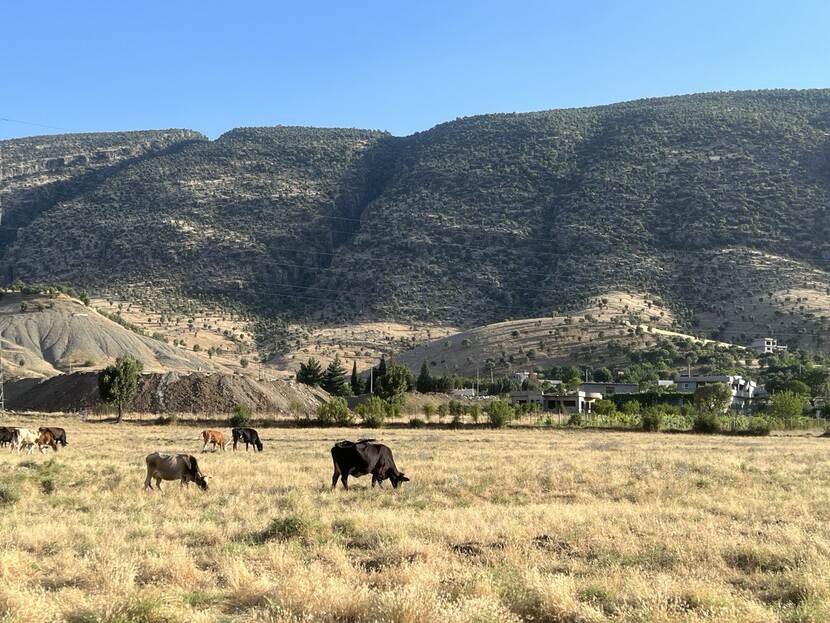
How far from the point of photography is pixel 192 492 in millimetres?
18766

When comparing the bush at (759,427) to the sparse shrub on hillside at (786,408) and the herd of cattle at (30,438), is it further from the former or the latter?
the herd of cattle at (30,438)

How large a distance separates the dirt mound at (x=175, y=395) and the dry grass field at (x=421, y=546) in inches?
1872

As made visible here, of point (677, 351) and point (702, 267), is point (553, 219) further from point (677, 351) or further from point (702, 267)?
point (677, 351)

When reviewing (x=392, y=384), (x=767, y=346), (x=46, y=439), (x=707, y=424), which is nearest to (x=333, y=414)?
(x=392, y=384)

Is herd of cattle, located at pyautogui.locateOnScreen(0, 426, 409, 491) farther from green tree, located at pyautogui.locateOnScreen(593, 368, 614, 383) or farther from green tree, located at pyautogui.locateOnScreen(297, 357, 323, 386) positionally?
green tree, located at pyautogui.locateOnScreen(593, 368, 614, 383)

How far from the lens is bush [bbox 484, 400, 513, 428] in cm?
5984

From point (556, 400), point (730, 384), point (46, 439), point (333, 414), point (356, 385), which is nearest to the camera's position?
point (46, 439)

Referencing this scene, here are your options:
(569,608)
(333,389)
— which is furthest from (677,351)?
(569,608)

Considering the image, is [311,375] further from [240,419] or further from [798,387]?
[798,387]

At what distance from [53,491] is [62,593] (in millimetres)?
10874

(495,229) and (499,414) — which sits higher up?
(495,229)

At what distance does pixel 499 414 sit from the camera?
59938mm

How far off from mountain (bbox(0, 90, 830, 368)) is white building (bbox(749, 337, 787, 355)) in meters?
2.28

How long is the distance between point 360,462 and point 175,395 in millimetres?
55809
